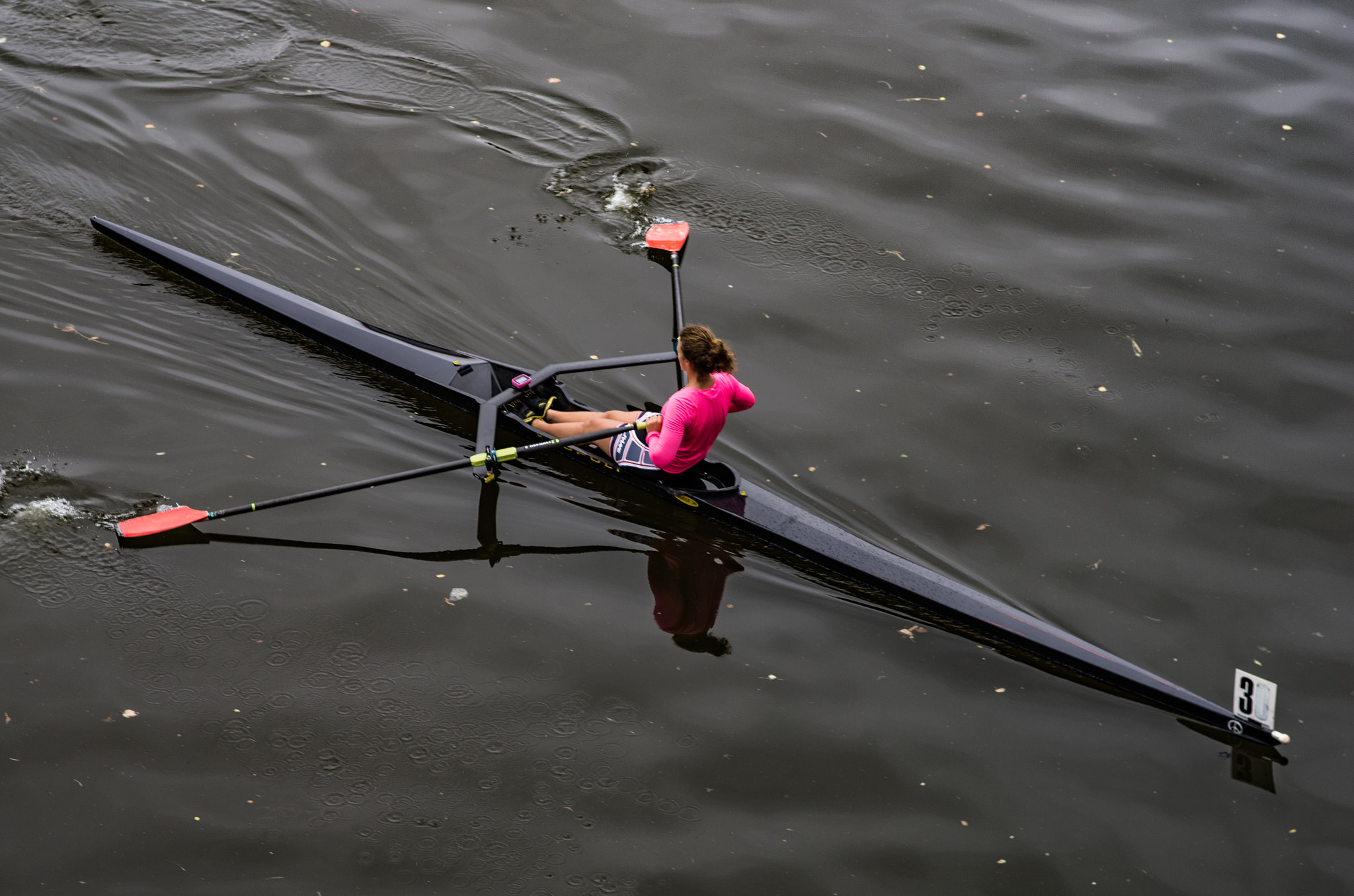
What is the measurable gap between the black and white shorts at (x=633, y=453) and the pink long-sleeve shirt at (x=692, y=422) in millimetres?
127

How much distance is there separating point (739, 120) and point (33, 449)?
21.2 ft

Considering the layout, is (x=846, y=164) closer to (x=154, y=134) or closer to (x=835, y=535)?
(x=835, y=535)

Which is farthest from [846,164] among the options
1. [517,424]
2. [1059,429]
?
[517,424]

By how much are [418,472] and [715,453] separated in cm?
188

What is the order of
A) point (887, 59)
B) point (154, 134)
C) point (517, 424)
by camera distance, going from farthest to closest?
point (887, 59) < point (154, 134) < point (517, 424)

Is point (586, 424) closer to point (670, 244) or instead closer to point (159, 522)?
point (670, 244)

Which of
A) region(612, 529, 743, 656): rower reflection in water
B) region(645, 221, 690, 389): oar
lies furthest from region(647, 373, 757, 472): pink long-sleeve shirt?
region(645, 221, 690, 389): oar

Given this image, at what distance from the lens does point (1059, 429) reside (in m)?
6.43

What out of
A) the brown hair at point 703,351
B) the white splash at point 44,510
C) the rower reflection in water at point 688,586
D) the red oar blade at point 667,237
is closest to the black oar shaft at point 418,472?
the brown hair at point 703,351

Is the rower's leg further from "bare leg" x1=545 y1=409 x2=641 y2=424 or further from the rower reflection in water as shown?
the rower reflection in water

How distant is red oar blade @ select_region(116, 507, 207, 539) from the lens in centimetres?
516

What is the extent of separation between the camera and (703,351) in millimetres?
4914

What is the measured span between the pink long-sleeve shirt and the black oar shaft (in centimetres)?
21

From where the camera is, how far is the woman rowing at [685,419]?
16.3 feet
